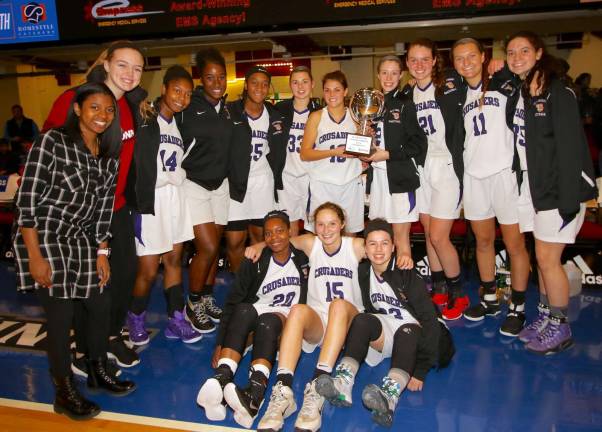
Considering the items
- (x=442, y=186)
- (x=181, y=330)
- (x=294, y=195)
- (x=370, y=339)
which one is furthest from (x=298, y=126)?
(x=370, y=339)

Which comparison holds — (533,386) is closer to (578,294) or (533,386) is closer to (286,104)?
(578,294)

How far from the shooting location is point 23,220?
246 cm

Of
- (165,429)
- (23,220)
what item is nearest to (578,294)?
(165,429)

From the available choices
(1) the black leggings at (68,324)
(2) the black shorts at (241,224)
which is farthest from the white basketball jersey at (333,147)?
(1) the black leggings at (68,324)

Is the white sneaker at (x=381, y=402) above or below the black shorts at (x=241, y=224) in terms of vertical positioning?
below

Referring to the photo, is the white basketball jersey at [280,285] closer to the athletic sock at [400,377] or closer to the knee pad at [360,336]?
the knee pad at [360,336]

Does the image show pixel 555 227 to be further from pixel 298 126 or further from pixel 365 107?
pixel 298 126

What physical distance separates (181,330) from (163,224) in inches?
32.2

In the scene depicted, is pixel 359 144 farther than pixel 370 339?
Yes

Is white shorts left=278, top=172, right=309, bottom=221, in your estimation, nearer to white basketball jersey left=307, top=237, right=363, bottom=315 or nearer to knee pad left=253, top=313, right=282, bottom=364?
white basketball jersey left=307, top=237, right=363, bottom=315

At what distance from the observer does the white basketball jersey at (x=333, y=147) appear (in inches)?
150

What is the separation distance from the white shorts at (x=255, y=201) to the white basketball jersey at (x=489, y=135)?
1566 mm

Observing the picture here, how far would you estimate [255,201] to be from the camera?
415 cm

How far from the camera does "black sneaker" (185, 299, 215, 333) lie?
153 inches
